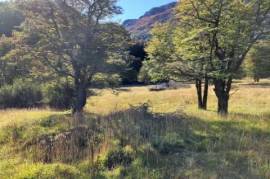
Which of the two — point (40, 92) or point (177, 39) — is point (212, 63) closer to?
point (177, 39)

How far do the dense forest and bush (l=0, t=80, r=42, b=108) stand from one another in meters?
0.07

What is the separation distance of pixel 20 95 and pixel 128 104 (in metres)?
11.5

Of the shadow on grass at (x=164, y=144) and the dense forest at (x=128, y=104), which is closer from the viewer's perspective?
the shadow on grass at (x=164, y=144)

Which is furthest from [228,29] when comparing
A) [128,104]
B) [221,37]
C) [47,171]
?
[47,171]

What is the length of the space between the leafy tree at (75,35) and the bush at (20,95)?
9.38 meters

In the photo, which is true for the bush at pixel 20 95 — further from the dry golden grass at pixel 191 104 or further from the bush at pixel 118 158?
the bush at pixel 118 158

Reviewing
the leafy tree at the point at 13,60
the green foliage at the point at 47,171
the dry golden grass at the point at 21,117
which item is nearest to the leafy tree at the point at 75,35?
the leafy tree at the point at 13,60

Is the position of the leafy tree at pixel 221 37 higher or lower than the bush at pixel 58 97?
higher

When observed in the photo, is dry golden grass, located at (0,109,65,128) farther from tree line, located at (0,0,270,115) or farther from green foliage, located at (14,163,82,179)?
green foliage, located at (14,163,82,179)

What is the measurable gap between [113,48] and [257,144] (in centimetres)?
1042

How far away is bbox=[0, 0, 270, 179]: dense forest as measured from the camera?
6.90 metres

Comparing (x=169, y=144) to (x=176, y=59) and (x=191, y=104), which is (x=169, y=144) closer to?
(x=176, y=59)

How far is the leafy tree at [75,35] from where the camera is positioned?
16453 millimetres

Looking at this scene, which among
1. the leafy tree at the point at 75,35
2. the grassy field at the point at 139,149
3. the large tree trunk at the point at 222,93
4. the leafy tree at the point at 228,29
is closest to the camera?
the grassy field at the point at 139,149
